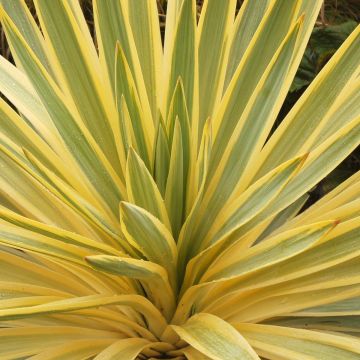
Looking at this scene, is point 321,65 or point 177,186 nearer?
point 177,186

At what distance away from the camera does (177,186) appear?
89cm

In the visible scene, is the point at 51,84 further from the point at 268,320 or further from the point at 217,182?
the point at 268,320

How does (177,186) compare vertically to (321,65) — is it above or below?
below

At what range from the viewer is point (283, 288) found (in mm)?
937

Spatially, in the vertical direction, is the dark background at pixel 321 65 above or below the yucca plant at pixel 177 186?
above

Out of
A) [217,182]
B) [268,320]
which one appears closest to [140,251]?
[217,182]

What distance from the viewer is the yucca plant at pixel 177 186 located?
0.84 metres

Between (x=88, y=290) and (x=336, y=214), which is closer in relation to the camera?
(x=336, y=214)

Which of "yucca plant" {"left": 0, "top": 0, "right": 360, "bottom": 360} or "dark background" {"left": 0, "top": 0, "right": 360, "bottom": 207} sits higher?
"dark background" {"left": 0, "top": 0, "right": 360, "bottom": 207}

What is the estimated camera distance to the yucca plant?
0.84m

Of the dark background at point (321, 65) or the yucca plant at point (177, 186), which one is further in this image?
the dark background at point (321, 65)

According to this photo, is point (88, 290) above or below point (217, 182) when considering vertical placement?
below

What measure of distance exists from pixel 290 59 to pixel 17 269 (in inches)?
19.4

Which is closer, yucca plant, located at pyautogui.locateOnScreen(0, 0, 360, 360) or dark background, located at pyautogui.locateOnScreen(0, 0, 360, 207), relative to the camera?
yucca plant, located at pyautogui.locateOnScreen(0, 0, 360, 360)
